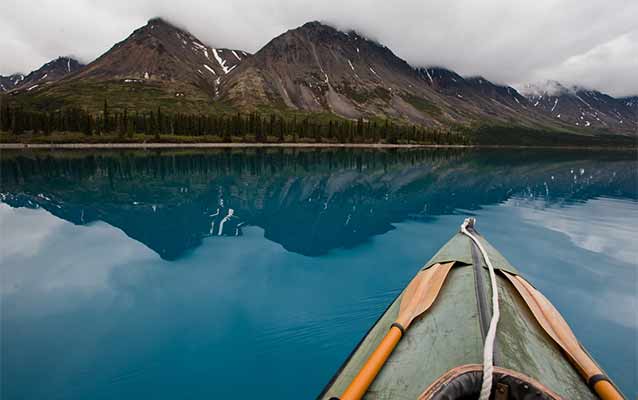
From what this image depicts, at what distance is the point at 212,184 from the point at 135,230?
17529 mm

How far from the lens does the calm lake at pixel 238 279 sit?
7617mm

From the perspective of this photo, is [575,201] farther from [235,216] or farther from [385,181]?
[235,216]

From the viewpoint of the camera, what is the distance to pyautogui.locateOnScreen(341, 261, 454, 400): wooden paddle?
3996mm

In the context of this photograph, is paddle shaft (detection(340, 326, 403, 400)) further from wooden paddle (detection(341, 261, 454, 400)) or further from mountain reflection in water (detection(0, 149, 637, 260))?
mountain reflection in water (detection(0, 149, 637, 260))

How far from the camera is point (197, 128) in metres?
135

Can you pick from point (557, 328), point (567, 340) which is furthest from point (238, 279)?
point (567, 340)

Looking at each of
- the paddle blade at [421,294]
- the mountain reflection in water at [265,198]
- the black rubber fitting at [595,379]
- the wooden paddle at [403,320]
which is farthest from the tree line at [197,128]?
the black rubber fitting at [595,379]

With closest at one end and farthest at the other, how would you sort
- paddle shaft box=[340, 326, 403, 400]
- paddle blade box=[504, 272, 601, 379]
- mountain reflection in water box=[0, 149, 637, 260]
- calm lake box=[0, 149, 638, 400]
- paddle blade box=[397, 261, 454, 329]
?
1. paddle shaft box=[340, 326, 403, 400]
2. paddle blade box=[504, 272, 601, 379]
3. paddle blade box=[397, 261, 454, 329]
4. calm lake box=[0, 149, 638, 400]
5. mountain reflection in water box=[0, 149, 637, 260]

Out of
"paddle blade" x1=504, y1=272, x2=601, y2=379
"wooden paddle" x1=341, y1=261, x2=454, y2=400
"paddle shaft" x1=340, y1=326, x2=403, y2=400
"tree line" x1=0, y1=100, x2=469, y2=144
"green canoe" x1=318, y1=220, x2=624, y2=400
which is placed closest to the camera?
"green canoe" x1=318, y1=220, x2=624, y2=400

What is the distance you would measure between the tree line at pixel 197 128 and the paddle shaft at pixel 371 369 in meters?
132

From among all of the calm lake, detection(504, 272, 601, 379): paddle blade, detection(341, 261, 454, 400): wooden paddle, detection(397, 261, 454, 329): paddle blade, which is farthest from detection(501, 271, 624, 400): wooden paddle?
the calm lake

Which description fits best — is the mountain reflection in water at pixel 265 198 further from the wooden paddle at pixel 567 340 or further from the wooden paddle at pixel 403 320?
the wooden paddle at pixel 567 340

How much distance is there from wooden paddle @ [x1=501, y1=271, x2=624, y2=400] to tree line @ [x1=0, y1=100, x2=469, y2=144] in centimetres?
13211

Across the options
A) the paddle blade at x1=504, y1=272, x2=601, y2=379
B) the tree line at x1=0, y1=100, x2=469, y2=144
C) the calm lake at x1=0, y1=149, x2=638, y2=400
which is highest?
the tree line at x1=0, y1=100, x2=469, y2=144
